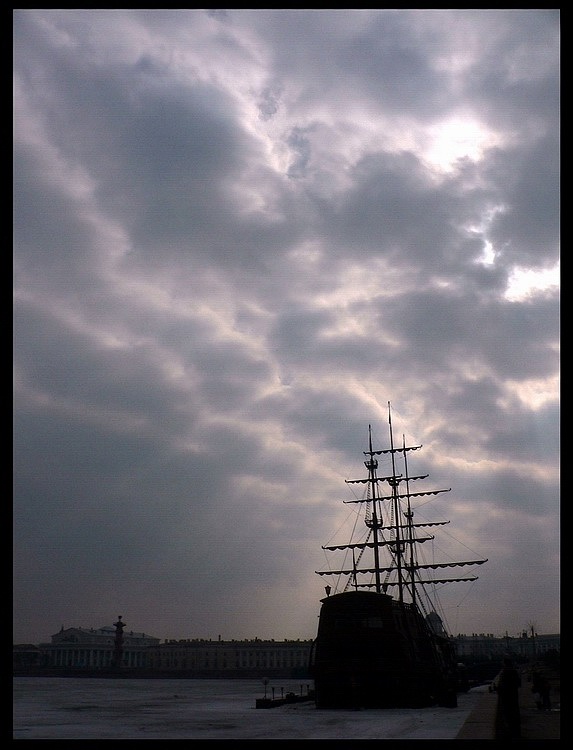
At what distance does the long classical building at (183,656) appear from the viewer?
145 m

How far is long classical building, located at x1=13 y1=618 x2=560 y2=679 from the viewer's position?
145250mm

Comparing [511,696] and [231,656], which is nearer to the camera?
[511,696]

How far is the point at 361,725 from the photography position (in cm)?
2391

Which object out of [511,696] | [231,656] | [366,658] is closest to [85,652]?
[231,656]

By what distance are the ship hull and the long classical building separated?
106 meters

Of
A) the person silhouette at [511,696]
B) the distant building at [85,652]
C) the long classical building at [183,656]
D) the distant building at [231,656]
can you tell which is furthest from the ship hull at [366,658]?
the distant building at [85,652]

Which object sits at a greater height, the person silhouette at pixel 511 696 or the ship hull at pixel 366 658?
the person silhouette at pixel 511 696

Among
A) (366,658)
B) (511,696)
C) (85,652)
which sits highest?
(511,696)

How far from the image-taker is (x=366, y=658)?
105 ft

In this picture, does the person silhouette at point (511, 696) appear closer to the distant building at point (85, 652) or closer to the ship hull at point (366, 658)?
the ship hull at point (366, 658)

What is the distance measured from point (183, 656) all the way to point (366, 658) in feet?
473

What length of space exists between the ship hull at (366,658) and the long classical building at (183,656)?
106003 mm

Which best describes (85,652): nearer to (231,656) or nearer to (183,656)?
(183,656)

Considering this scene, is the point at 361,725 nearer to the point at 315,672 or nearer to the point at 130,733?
the point at 130,733
